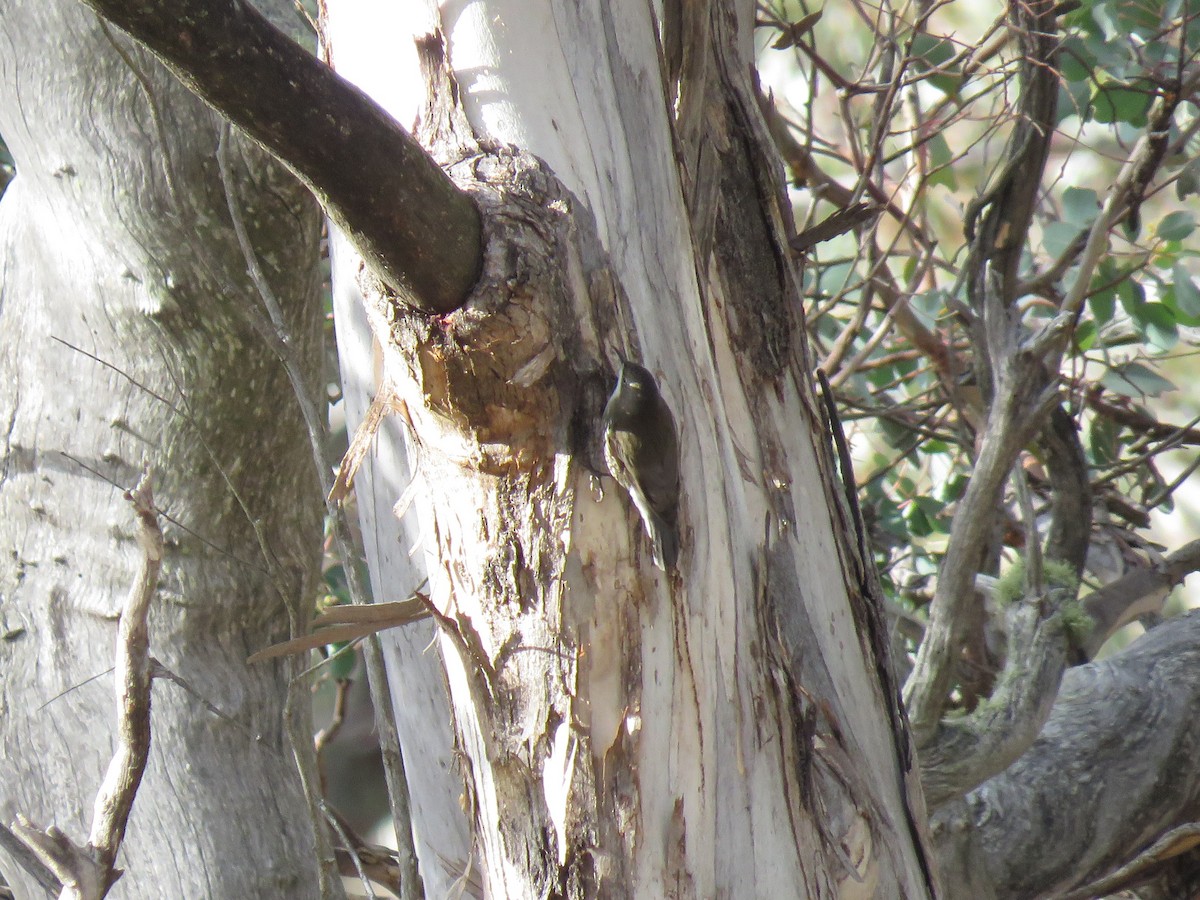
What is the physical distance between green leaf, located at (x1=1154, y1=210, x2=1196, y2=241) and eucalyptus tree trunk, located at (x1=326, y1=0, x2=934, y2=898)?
1.55m

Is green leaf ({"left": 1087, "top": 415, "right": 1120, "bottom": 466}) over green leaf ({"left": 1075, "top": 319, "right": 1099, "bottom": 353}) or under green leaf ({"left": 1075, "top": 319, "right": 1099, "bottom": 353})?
under

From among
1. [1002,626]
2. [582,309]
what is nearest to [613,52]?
[582,309]

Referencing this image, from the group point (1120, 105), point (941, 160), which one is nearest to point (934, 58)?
point (941, 160)

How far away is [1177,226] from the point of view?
217cm

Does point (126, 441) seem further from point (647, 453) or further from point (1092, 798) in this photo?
point (1092, 798)

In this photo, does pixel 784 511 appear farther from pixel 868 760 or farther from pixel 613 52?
pixel 613 52

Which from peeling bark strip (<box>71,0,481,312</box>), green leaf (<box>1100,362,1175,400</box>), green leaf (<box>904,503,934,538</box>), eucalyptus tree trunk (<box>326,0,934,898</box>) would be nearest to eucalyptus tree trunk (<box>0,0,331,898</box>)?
eucalyptus tree trunk (<box>326,0,934,898</box>)

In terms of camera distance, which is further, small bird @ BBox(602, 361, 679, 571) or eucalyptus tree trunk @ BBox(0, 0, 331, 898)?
eucalyptus tree trunk @ BBox(0, 0, 331, 898)

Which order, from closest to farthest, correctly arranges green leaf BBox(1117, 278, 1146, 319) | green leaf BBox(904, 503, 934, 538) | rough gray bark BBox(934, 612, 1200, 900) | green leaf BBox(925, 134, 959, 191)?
rough gray bark BBox(934, 612, 1200, 900) → green leaf BBox(1117, 278, 1146, 319) → green leaf BBox(925, 134, 959, 191) → green leaf BBox(904, 503, 934, 538)

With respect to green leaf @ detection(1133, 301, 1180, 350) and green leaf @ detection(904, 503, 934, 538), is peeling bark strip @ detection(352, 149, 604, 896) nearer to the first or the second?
green leaf @ detection(1133, 301, 1180, 350)

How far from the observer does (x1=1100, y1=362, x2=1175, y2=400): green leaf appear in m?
2.47

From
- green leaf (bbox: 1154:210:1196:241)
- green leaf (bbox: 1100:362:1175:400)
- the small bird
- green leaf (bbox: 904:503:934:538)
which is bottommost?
the small bird

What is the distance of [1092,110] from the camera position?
220 centimetres

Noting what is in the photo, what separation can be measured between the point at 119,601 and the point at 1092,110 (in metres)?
1.94
